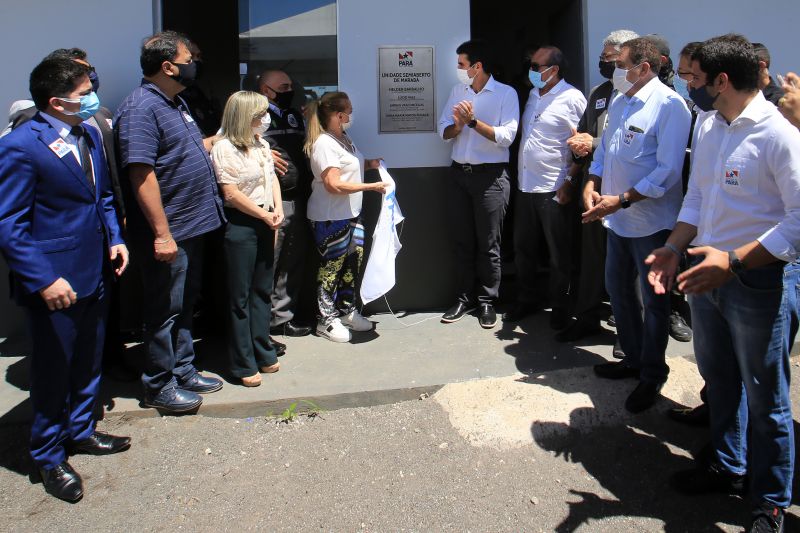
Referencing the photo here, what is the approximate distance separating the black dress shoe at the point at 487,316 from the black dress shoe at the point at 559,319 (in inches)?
19.0

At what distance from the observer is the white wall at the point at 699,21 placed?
540cm

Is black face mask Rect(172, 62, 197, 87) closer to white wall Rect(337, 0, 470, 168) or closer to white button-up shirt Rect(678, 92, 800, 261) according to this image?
white wall Rect(337, 0, 470, 168)

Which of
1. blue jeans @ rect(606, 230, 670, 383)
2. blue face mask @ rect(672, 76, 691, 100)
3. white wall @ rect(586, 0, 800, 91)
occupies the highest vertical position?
white wall @ rect(586, 0, 800, 91)

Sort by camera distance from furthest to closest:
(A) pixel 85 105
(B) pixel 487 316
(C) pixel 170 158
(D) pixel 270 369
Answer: (B) pixel 487 316
(D) pixel 270 369
(C) pixel 170 158
(A) pixel 85 105

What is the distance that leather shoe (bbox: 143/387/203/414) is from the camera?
3.79 metres

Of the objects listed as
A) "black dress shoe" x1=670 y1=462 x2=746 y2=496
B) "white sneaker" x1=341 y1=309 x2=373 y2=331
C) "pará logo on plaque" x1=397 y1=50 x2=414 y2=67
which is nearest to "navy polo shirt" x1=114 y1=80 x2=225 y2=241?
"white sneaker" x1=341 y1=309 x2=373 y2=331

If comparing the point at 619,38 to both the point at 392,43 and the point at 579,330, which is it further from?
the point at 579,330

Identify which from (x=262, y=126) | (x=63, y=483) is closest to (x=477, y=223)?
(x=262, y=126)

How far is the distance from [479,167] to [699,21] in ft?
8.27

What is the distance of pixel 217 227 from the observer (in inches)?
152

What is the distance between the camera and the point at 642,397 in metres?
3.76

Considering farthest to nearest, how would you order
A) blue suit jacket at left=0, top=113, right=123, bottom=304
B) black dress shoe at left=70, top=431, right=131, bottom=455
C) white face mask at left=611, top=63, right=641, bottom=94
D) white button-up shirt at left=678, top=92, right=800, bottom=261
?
white face mask at left=611, top=63, right=641, bottom=94
black dress shoe at left=70, top=431, right=131, bottom=455
blue suit jacket at left=0, top=113, right=123, bottom=304
white button-up shirt at left=678, top=92, right=800, bottom=261

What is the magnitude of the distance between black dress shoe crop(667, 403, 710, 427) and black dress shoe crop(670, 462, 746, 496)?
0.58 m

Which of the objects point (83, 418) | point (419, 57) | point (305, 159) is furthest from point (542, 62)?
point (83, 418)
